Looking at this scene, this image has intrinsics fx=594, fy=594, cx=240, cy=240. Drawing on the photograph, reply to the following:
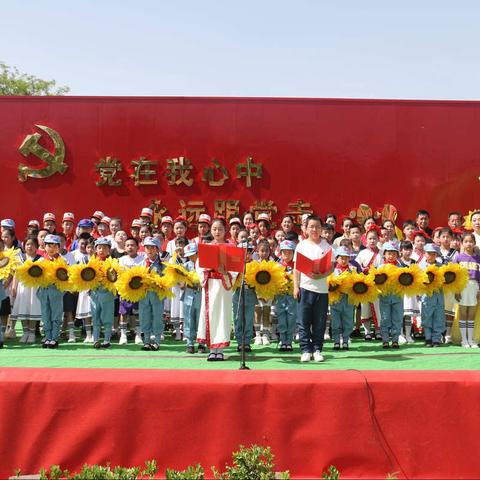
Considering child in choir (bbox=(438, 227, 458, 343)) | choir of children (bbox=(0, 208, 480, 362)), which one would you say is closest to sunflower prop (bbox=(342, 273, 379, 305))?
choir of children (bbox=(0, 208, 480, 362))

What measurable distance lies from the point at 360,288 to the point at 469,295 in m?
1.38

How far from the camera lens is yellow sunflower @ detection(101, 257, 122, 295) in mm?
6523

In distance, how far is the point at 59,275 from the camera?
21.4 ft

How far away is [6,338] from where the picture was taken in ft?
24.0

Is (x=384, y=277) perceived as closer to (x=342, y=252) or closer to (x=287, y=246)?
(x=342, y=252)

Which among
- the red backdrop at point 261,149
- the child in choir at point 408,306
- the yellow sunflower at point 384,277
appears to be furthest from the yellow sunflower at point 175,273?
the red backdrop at point 261,149

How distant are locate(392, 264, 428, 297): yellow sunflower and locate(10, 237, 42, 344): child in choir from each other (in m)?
4.06

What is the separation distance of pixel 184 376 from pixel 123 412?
14.8 inches

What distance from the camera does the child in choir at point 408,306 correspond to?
6.99 metres

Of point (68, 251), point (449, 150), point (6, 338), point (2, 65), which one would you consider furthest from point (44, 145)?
point (2, 65)

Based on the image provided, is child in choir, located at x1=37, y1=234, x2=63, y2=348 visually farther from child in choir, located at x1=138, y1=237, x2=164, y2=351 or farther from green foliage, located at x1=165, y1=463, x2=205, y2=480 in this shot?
green foliage, located at x1=165, y1=463, x2=205, y2=480

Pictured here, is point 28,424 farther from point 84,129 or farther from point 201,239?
point 84,129

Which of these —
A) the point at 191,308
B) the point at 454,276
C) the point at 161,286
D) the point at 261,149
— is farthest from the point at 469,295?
the point at 261,149

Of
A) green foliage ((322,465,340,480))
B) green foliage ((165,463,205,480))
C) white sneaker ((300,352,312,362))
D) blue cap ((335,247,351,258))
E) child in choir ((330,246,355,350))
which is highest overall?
blue cap ((335,247,351,258))
